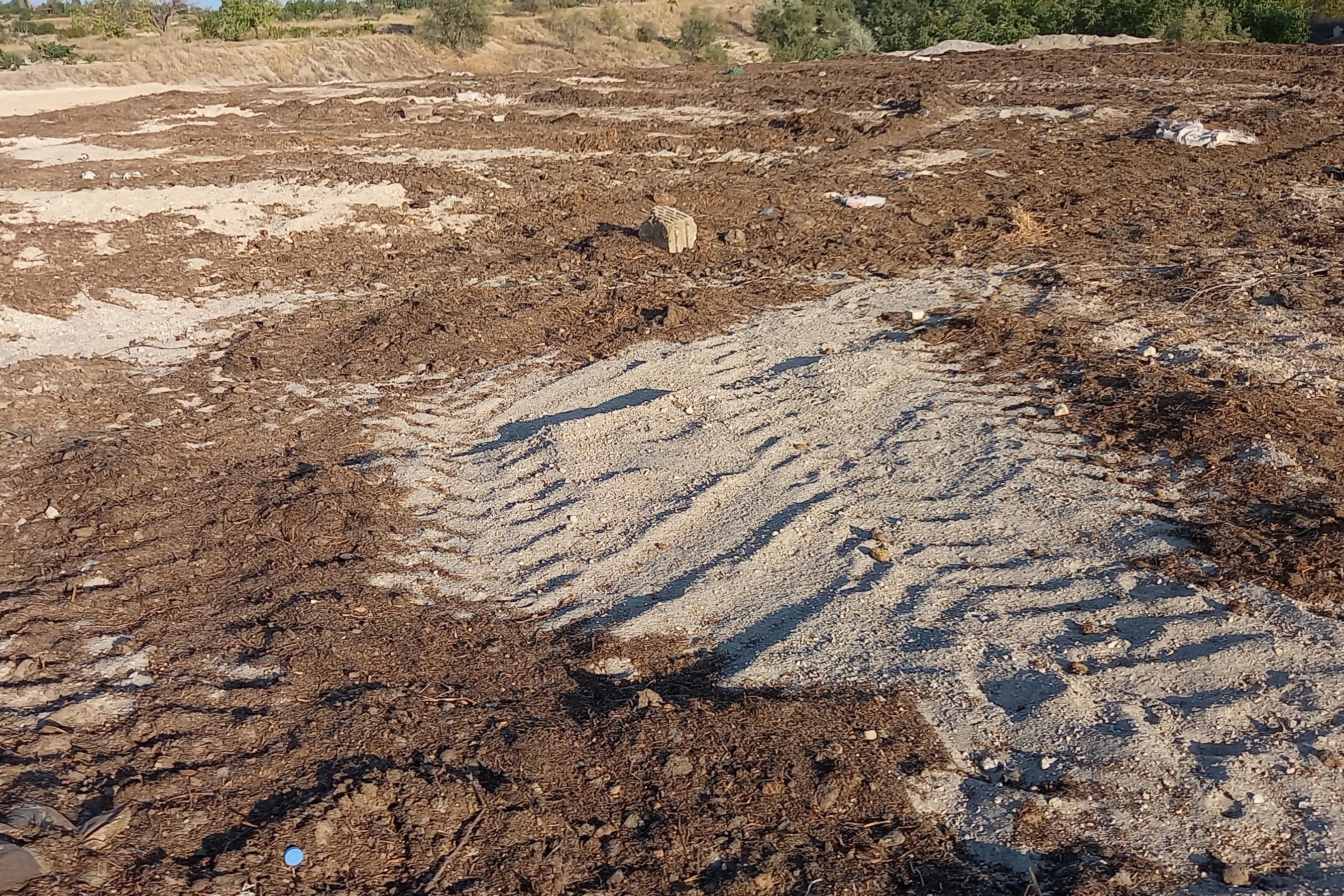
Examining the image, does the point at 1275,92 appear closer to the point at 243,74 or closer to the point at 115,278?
the point at 115,278

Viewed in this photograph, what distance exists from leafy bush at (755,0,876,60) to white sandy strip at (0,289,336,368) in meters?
18.4

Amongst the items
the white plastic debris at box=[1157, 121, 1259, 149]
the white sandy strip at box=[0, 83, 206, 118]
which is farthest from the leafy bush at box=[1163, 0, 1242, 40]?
the white sandy strip at box=[0, 83, 206, 118]

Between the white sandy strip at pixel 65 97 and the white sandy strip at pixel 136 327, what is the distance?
12022mm

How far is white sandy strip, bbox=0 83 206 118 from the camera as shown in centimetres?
1894

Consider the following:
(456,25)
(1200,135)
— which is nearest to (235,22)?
(456,25)

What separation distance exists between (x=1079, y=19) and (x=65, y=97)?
20.4 metres

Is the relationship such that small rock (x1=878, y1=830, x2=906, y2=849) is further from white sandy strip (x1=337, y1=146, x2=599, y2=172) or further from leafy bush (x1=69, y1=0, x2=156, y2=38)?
leafy bush (x1=69, y1=0, x2=156, y2=38)

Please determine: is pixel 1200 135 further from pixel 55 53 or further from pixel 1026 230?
pixel 55 53

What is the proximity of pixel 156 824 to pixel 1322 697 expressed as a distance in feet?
12.6

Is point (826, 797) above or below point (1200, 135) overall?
below

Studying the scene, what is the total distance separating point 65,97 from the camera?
20.4m

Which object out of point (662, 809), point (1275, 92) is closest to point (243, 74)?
point (1275, 92)

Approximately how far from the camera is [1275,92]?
42.5ft

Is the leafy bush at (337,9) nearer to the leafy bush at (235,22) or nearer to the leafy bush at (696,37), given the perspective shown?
the leafy bush at (235,22)
